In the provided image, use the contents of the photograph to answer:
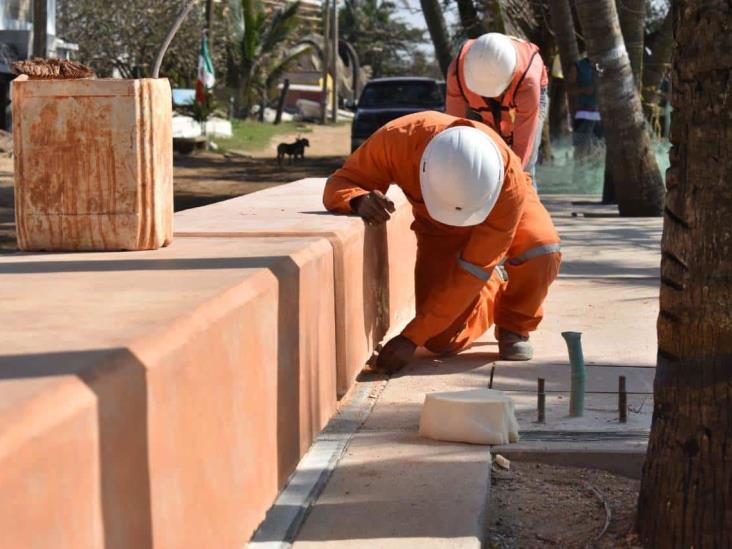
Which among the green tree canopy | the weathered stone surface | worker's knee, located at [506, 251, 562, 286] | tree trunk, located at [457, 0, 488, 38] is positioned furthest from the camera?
the green tree canopy

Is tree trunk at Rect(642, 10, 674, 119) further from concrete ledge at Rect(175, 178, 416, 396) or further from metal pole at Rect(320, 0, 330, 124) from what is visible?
metal pole at Rect(320, 0, 330, 124)

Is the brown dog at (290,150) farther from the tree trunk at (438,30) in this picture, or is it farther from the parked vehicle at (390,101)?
the tree trunk at (438,30)

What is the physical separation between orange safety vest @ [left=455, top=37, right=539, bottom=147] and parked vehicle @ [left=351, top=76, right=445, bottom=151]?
14.8 m

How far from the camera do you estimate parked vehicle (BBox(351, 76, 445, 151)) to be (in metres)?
23.1

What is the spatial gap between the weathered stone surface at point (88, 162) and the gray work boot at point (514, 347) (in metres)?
2.25

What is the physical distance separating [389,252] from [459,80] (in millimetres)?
2341

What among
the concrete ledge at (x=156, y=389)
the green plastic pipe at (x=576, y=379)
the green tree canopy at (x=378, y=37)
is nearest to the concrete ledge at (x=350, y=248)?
the concrete ledge at (x=156, y=389)

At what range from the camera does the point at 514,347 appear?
6023 mm

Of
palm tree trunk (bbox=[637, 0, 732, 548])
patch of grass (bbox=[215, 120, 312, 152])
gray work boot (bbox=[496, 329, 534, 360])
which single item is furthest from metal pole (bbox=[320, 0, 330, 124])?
palm tree trunk (bbox=[637, 0, 732, 548])

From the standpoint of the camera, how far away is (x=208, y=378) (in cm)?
279

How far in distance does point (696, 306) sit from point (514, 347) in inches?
100

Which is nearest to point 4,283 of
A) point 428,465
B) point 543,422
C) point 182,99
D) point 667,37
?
point 428,465

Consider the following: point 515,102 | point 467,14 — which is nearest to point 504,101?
point 515,102

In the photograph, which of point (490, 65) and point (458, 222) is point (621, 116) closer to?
point (490, 65)
